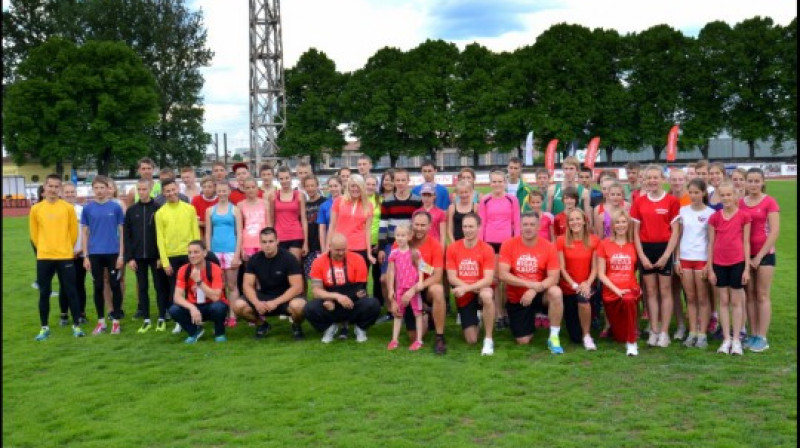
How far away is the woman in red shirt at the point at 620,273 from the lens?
6.84 metres

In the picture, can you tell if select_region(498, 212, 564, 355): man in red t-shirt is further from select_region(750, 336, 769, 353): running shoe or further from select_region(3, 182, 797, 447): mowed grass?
select_region(750, 336, 769, 353): running shoe

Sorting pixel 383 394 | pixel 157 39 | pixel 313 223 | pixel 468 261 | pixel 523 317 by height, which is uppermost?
pixel 157 39

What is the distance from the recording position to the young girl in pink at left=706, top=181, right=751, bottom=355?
6449mm

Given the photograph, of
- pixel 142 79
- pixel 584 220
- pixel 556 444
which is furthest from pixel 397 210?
pixel 142 79

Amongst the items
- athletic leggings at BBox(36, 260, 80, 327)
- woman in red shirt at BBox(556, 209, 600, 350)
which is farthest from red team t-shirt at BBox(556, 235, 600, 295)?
athletic leggings at BBox(36, 260, 80, 327)

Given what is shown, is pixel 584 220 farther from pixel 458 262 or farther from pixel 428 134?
pixel 428 134

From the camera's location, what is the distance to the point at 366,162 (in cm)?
865

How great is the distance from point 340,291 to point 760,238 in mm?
4108

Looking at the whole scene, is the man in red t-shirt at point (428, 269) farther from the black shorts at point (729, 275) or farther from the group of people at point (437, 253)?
the black shorts at point (729, 275)

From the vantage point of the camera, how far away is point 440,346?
6859 millimetres

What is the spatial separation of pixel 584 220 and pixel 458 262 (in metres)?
1.35

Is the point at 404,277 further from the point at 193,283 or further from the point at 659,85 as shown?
the point at 659,85

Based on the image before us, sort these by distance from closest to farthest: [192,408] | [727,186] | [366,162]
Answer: [192,408] → [727,186] → [366,162]

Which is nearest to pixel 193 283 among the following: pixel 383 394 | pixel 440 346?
→ pixel 440 346
